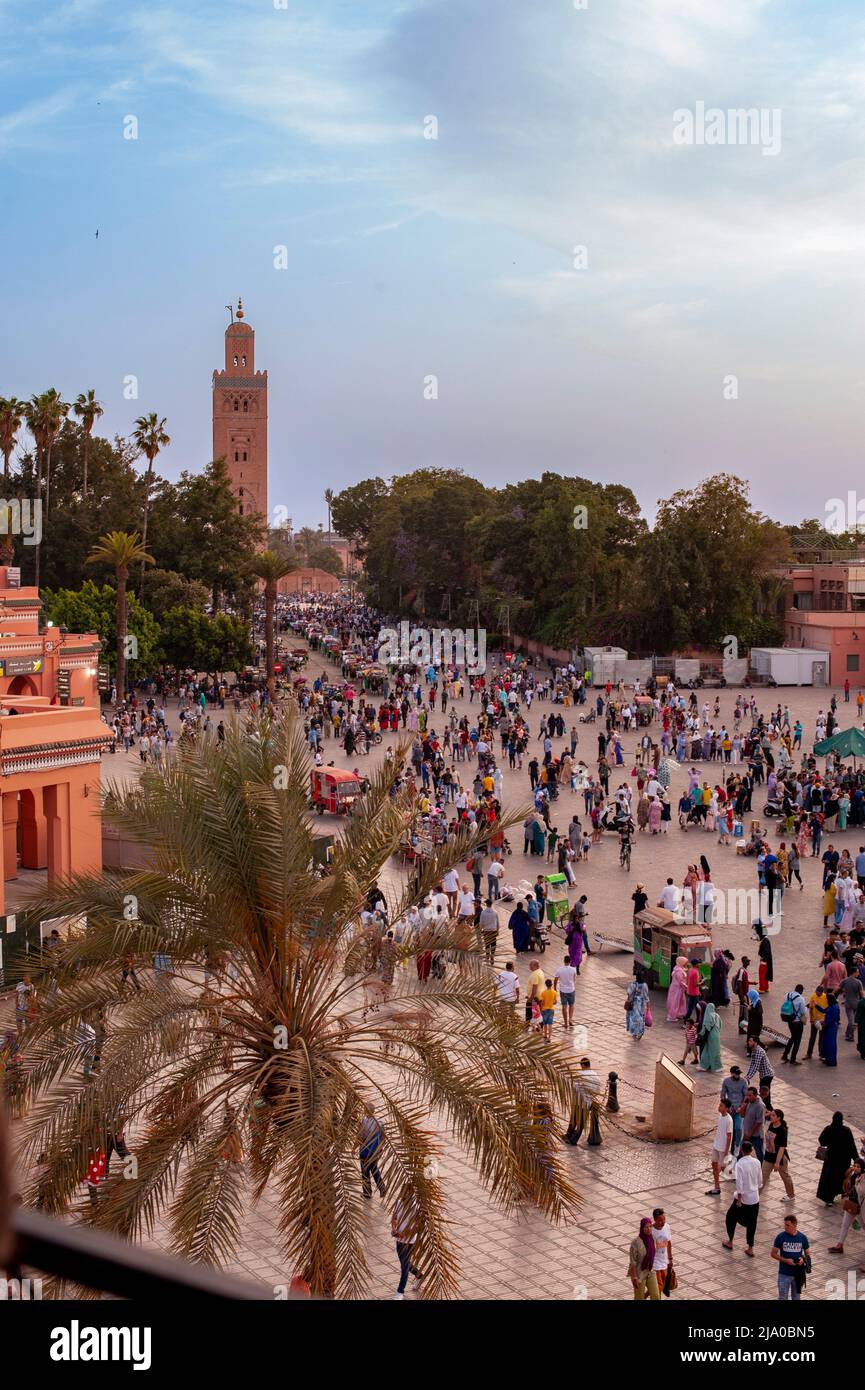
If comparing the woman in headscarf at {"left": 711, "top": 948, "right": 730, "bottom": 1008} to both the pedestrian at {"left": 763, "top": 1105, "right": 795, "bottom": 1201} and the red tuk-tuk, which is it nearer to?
the pedestrian at {"left": 763, "top": 1105, "right": 795, "bottom": 1201}

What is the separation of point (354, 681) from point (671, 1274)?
1904 inches

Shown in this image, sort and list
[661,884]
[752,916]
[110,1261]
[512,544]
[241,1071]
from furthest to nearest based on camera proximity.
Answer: [512,544]
[661,884]
[752,916]
[241,1071]
[110,1261]

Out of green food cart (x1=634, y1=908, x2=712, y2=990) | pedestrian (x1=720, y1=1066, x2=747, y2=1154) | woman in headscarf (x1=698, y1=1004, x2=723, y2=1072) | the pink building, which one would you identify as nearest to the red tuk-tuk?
green food cart (x1=634, y1=908, x2=712, y2=990)

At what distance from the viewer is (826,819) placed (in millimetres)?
28188

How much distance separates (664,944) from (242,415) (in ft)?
343

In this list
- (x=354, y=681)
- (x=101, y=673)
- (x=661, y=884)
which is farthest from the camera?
(x=354, y=681)

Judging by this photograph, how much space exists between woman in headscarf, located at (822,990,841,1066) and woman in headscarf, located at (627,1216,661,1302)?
20.1ft

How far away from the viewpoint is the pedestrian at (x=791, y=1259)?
9.73 meters

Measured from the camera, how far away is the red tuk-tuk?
29391 millimetres

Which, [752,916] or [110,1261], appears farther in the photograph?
[752,916]

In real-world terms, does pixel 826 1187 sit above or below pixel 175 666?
below

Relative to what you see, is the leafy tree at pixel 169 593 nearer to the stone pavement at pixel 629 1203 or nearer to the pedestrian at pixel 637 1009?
the stone pavement at pixel 629 1203
